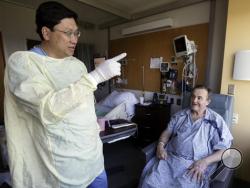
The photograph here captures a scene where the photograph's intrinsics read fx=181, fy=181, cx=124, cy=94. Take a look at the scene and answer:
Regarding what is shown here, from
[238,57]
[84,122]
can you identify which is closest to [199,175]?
[84,122]

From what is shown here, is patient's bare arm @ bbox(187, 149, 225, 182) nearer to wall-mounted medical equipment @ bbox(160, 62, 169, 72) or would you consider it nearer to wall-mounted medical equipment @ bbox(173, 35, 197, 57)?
wall-mounted medical equipment @ bbox(173, 35, 197, 57)

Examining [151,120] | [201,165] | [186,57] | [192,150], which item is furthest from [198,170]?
[186,57]

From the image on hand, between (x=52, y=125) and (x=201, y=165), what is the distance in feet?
4.01

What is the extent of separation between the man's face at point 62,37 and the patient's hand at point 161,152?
125 centimetres

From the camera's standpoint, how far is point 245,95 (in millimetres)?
1957

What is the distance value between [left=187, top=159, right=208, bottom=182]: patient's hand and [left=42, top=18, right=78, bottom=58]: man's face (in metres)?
1.29

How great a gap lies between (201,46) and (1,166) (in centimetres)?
311

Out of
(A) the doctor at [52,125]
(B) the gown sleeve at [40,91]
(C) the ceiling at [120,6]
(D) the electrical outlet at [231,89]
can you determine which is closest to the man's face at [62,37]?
(A) the doctor at [52,125]

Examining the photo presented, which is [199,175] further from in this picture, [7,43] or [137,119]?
[7,43]

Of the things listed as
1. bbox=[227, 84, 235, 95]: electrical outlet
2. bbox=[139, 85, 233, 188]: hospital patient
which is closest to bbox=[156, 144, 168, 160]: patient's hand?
bbox=[139, 85, 233, 188]: hospital patient

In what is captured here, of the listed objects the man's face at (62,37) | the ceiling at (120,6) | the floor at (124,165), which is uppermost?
the ceiling at (120,6)

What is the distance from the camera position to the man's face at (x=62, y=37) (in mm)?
862

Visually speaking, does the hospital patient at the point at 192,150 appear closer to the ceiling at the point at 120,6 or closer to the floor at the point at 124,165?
the floor at the point at 124,165

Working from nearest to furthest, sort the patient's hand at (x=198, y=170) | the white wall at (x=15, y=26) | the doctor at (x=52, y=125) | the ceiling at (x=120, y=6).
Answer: the doctor at (x=52, y=125), the patient's hand at (x=198, y=170), the ceiling at (x=120, y=6), the white wall at (x=15, y=26)
